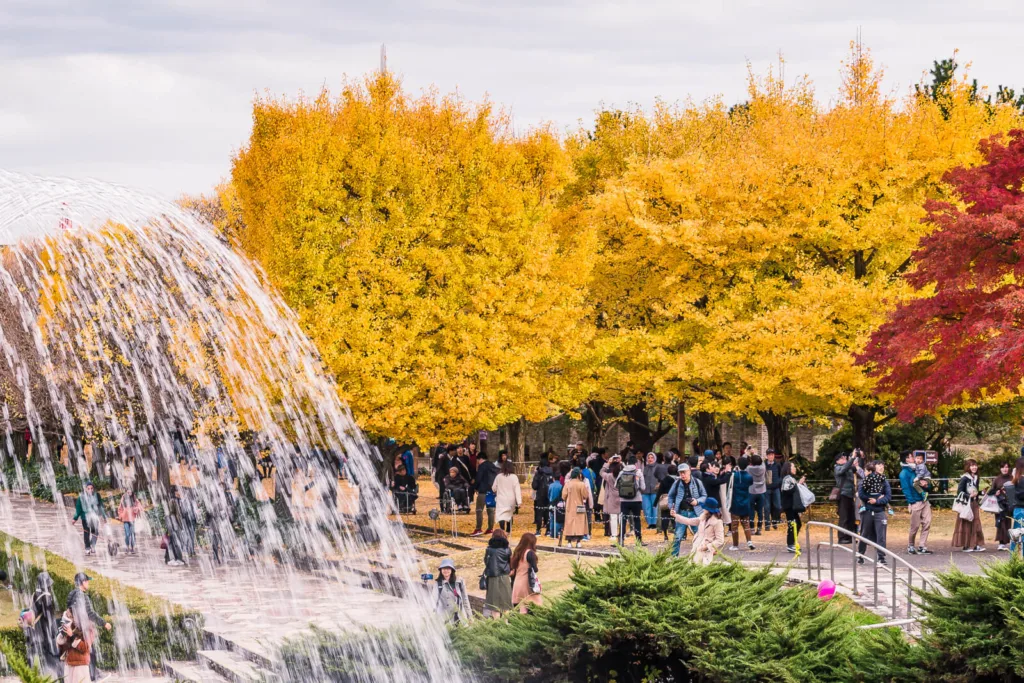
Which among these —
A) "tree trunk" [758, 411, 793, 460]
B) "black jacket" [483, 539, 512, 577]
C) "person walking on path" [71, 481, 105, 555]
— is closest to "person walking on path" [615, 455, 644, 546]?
"black jacket" [483, 539, 512, 577]

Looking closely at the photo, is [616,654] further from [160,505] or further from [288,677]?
[160,505]

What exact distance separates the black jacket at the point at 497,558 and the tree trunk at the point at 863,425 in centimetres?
1344

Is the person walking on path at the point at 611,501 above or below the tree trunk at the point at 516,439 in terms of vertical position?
above

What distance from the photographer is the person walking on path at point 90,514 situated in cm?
2305

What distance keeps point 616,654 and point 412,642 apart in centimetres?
210

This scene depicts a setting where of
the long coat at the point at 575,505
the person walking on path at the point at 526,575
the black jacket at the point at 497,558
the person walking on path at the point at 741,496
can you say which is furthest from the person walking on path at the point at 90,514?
the person walking on path at the point at 741,496

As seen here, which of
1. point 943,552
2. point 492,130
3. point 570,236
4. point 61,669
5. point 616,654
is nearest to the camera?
point 616,654

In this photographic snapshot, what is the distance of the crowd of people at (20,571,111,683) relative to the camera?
13.0 metres

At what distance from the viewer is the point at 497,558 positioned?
14922mm

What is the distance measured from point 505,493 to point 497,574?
6.62 m

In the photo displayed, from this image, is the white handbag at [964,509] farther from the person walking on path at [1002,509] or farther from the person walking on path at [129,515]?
the person walking on path at [129,515]

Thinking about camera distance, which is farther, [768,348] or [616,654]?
[768,348]

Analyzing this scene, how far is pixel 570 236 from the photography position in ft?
104

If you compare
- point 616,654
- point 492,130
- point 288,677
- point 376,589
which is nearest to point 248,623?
point 376,589
